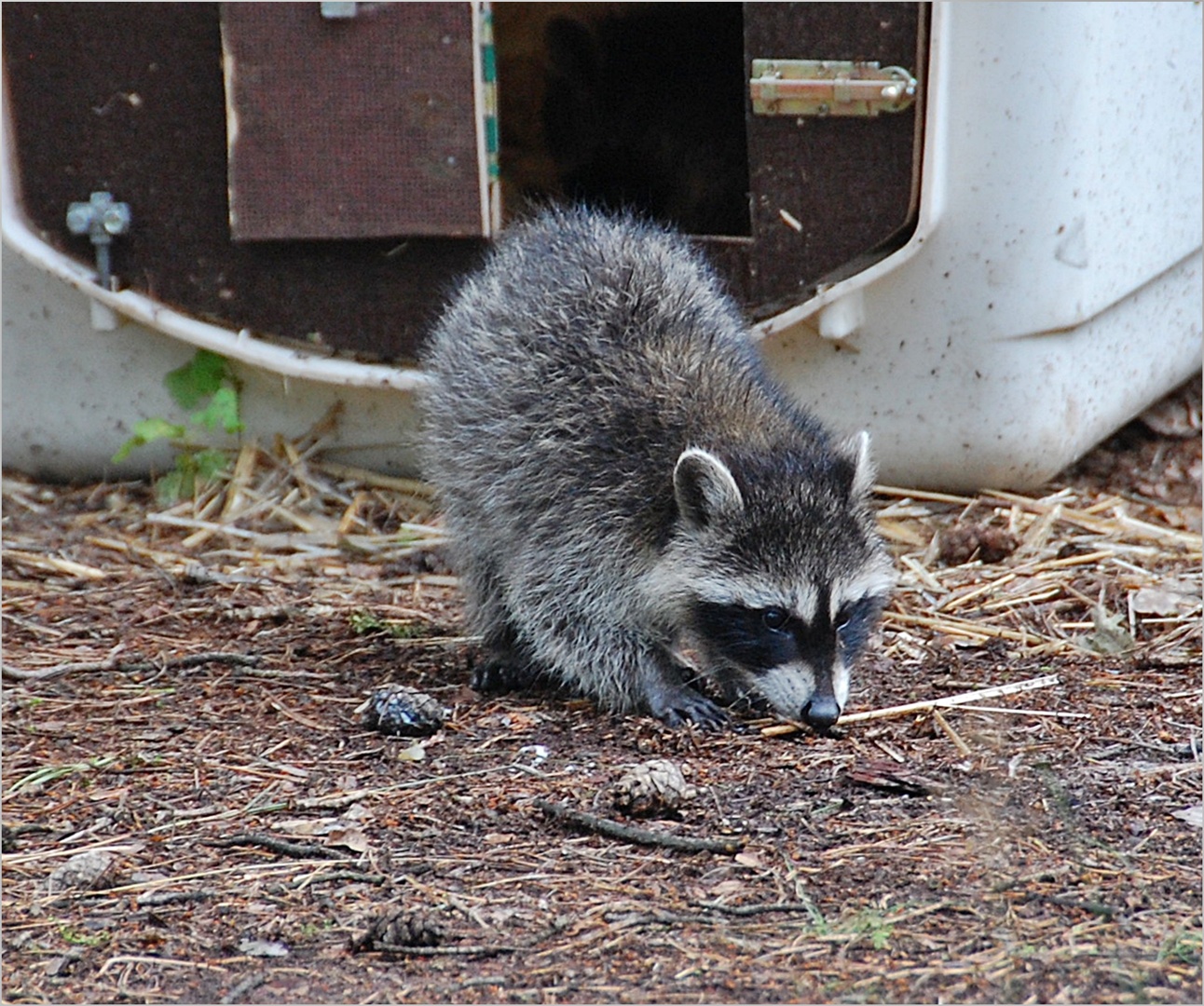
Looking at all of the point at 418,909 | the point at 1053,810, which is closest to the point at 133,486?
the point at 418,909

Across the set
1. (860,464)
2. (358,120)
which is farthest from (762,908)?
(358,120)

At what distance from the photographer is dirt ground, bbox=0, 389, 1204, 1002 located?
2670mm

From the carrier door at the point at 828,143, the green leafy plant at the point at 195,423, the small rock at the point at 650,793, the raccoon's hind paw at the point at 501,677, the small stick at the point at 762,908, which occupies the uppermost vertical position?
the carrier door at the point at 828,143

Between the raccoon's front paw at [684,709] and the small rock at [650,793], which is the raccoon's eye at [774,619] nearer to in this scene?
the raccoon's front paw at [684,709]

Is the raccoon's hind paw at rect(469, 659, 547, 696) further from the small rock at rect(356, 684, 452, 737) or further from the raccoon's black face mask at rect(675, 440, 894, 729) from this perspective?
the raccoon's black face mask at rect(675, 440, 894, 729)

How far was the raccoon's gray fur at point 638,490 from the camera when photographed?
3.91m

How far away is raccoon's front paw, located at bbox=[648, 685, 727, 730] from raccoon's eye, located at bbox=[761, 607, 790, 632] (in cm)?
28

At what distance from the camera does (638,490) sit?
416cm

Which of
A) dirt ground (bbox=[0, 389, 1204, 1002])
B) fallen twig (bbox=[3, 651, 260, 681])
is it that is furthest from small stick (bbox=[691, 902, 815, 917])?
fallen twig (bbox=[3, 651, 260, 681])

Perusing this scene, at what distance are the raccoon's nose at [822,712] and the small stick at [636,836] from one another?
64cm

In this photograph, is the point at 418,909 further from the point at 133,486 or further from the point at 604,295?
the point at 133,486

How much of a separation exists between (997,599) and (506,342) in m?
1.68

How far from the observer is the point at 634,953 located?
2.70 metres

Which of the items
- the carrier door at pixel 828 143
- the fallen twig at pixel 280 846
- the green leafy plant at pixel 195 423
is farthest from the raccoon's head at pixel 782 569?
the green leafy plant at pixel 195 423
